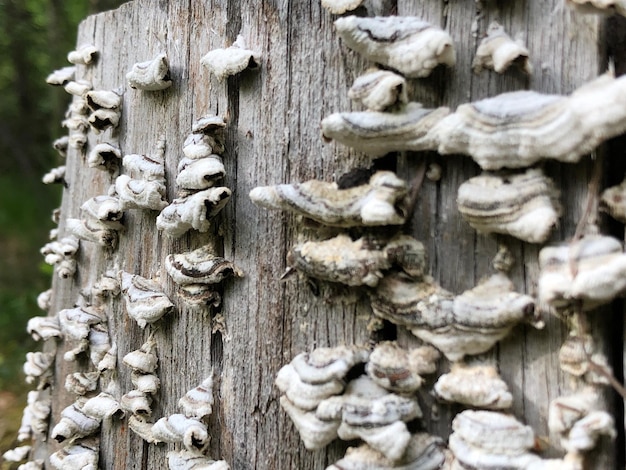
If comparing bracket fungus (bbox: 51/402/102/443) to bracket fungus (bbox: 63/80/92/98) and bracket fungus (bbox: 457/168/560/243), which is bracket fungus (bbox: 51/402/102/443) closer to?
bracket fungus (bbox: 63/80/92/98)

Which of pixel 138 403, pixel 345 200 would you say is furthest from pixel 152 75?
pixel 138 403

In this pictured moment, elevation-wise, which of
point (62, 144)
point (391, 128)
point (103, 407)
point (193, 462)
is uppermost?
point (62, 144)

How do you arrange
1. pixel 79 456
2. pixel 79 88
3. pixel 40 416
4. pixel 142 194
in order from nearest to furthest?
pixel 142 194, pixel 79 456, pixel 79 88, pixel 40 416

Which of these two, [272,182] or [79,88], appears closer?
[272,182]

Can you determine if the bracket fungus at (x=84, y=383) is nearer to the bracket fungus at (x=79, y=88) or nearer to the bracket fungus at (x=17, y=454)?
the bracket fungus at (x=17, y=454)

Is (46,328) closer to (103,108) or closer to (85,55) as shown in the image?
(103,108)

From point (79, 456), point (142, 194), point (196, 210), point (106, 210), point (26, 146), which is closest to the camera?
point (196, 210)
